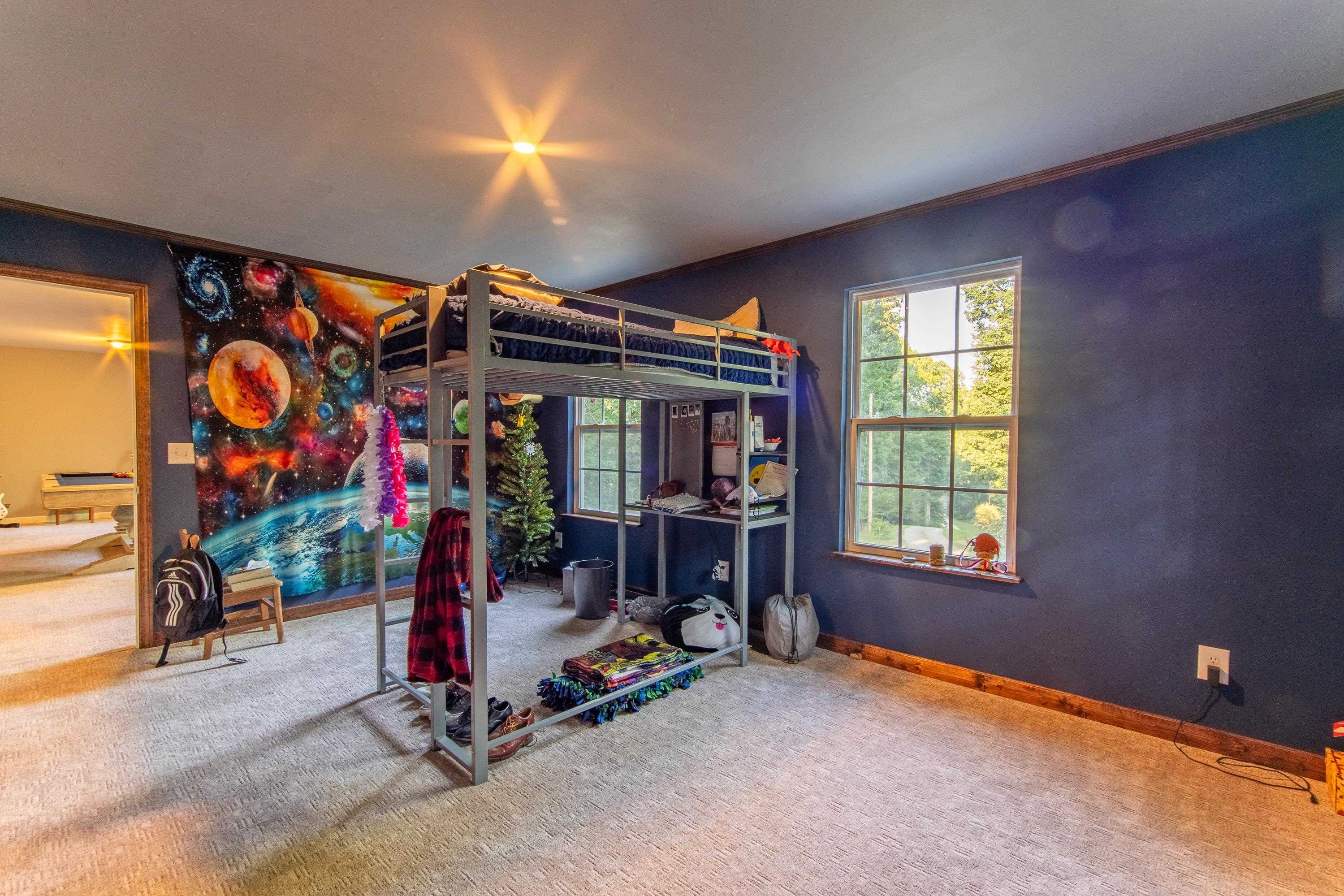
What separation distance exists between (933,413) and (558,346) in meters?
2.08

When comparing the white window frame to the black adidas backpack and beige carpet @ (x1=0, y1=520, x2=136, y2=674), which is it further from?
beige carpet @ (x1=0, y1=520, x2=136, y2=674)

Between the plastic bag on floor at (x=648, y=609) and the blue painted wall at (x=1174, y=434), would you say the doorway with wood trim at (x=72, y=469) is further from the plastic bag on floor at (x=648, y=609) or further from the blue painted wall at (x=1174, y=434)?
the blue painted wall at (x=1174, y=434)

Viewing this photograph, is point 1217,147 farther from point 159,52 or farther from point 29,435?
point 29,435

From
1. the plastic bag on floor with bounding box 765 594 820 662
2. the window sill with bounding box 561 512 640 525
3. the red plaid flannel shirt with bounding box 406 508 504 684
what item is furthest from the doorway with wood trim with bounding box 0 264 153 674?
the plastic bag on floor with bounding box 765 594 820 662

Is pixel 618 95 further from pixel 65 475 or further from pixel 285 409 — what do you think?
pixel 65 475

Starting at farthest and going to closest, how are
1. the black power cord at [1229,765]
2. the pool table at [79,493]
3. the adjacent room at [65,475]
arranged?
the pool table at [79,493] < the adjacent room at [65,475] < the black power cord at [1229,765]

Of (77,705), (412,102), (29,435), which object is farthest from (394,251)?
(29,435)

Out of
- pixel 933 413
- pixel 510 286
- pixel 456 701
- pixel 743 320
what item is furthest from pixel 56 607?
pixel 933 413

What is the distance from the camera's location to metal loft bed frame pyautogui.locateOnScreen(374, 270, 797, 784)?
220 cm

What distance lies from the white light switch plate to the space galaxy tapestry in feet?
0.12

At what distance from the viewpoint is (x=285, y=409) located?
13.5ft

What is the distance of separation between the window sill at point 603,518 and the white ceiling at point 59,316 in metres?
3.32

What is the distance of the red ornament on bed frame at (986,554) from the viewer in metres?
2.98

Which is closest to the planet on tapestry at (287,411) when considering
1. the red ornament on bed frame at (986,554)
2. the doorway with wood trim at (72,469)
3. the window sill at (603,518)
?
the doorway with wood trim at (72,469)
